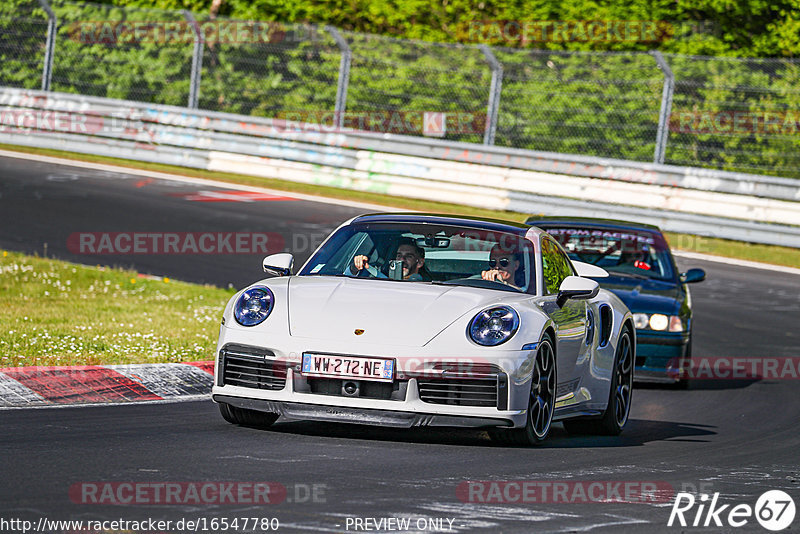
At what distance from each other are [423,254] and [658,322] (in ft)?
14.5

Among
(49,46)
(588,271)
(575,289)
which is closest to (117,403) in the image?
(575,289)

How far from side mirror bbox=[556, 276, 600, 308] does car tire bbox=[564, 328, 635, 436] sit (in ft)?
3.15

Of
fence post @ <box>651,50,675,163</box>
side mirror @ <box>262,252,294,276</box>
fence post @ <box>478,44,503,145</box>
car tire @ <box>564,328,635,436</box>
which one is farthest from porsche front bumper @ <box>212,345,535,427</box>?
fence post @ <box>478,44,503,145</box>

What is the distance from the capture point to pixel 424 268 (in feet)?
28.3

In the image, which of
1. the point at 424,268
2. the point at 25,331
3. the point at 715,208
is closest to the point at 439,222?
the point at 424,268

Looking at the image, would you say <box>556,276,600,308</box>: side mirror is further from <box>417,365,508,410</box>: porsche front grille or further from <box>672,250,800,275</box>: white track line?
<box>672,250,800,275</box>: white track line

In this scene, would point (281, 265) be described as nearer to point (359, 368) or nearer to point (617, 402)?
point (359, 368)

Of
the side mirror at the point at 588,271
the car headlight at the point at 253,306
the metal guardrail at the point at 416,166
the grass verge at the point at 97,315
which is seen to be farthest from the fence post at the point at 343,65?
the car headlight at the point at 253,306

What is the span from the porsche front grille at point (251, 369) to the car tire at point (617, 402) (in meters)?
2.25

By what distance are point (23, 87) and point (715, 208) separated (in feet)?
40.1

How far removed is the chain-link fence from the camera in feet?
71.5

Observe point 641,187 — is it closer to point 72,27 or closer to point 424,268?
point 72,27

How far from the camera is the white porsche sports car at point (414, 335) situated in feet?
24.3

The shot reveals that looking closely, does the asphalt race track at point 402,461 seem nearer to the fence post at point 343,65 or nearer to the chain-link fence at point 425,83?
the chain-link fence at point 425,83
